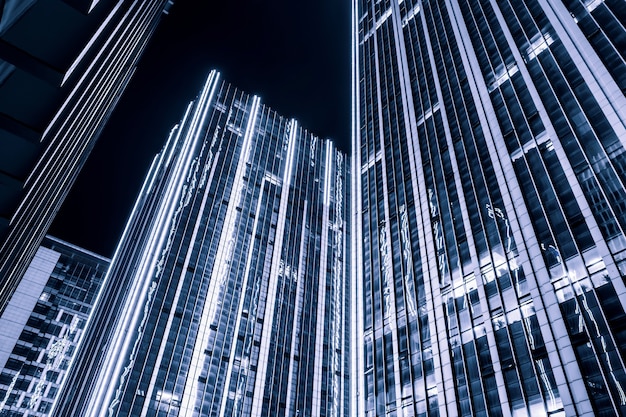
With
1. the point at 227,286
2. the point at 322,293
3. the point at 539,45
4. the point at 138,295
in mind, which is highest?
the point at 322,293

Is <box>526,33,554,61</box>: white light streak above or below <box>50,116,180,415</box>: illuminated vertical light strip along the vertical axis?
below

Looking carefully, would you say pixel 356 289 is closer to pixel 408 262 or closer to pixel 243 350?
pixel 408 262

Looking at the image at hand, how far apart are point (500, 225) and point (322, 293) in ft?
267

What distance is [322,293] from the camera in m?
123

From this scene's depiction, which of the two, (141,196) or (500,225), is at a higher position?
(141,196)

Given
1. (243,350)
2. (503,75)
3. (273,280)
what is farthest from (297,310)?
(503,75)

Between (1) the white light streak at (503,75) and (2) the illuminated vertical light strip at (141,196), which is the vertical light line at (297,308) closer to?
(2) the illuminated vertical light strip at (141,196)

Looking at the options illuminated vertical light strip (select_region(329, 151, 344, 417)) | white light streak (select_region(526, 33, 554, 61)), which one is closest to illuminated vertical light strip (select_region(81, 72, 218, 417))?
illuminated vertical light strip (select_region(329, 151, 344, 417))

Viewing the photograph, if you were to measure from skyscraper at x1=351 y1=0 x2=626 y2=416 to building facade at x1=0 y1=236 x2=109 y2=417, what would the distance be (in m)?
101

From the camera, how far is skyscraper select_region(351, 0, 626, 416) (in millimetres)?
36094

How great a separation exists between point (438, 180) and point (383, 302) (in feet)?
62.2

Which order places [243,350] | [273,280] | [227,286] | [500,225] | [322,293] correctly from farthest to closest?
[322,293]
[273,280]
[227,286]
[243,350]
[500,225]

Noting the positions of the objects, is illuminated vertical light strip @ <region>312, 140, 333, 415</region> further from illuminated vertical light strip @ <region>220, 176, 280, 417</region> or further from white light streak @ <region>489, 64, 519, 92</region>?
white light streak @ <region>489, 64, 519, 92</region>

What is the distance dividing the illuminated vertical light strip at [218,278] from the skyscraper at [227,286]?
28 centimetres
